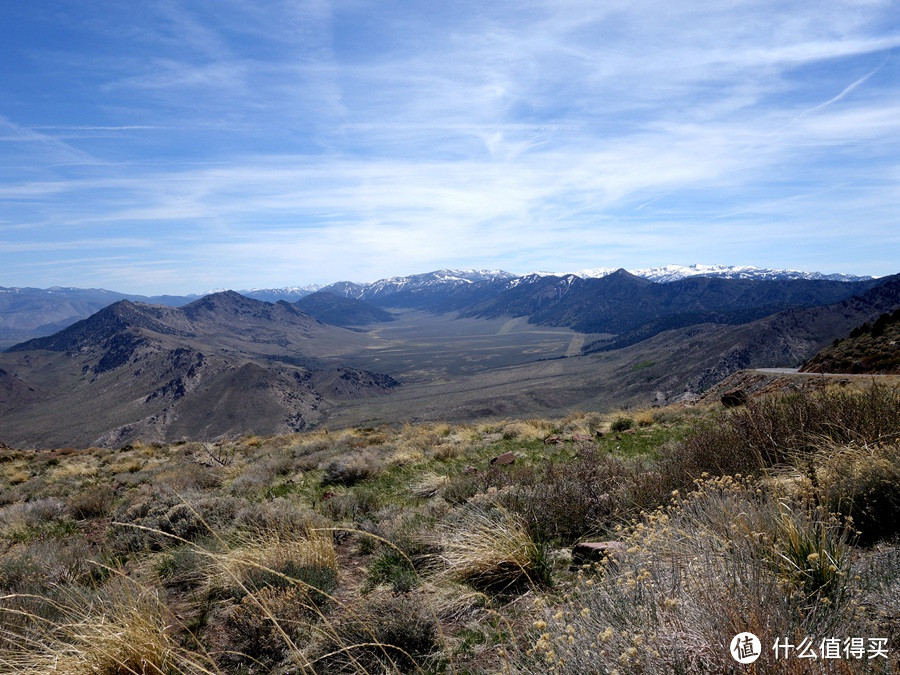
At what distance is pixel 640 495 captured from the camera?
483 centimetres

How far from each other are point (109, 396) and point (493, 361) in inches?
5836

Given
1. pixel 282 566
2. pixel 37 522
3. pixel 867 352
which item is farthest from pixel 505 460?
pixel 867 352

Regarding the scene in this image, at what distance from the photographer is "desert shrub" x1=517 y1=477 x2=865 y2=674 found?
2.03 m

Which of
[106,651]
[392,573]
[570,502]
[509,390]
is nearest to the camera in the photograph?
[106,651]

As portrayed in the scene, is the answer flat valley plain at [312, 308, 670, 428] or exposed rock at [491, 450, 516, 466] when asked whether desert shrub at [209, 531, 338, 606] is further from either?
flat valley plain at [312, 308, 670, 428]

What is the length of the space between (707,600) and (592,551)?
197 centimetres

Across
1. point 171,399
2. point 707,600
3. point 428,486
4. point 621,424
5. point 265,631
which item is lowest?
point 171,399

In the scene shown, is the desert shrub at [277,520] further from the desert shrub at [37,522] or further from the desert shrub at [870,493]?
the desert shrub at [870,493]

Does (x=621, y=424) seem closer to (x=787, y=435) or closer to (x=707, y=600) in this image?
(x=787, y=435)

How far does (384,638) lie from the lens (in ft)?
11.0

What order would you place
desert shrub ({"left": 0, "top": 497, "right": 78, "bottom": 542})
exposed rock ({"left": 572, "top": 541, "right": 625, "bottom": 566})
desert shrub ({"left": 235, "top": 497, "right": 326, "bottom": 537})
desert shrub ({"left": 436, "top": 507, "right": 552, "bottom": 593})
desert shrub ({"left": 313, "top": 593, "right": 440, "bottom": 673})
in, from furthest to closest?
desert shrub ({"left": 0, "top": 497, "right": 78, "bottom": 542}) < desert shrub ({"left": 235, "top": 497, "right": 326, "bottom": 537}) < desert shrub ({"left": 436, "top": 507, "right": 552, "bottom": 593}) < exposed rock ({"left": 572, "top": 541, "right": 625, "bottom": 566}) < desert shrub ({"left": 313, "top": 593, "right": 440, "bottom": 673})

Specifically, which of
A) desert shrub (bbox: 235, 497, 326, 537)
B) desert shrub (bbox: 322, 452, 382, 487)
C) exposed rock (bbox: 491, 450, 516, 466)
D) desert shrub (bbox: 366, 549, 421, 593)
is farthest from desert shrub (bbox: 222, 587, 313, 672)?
exposed rock (bbox: 491, 450, 516, 466)

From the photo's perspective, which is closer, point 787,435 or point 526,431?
point 787,435

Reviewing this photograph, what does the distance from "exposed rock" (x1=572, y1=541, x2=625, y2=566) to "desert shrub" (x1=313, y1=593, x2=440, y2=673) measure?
1485 mm
